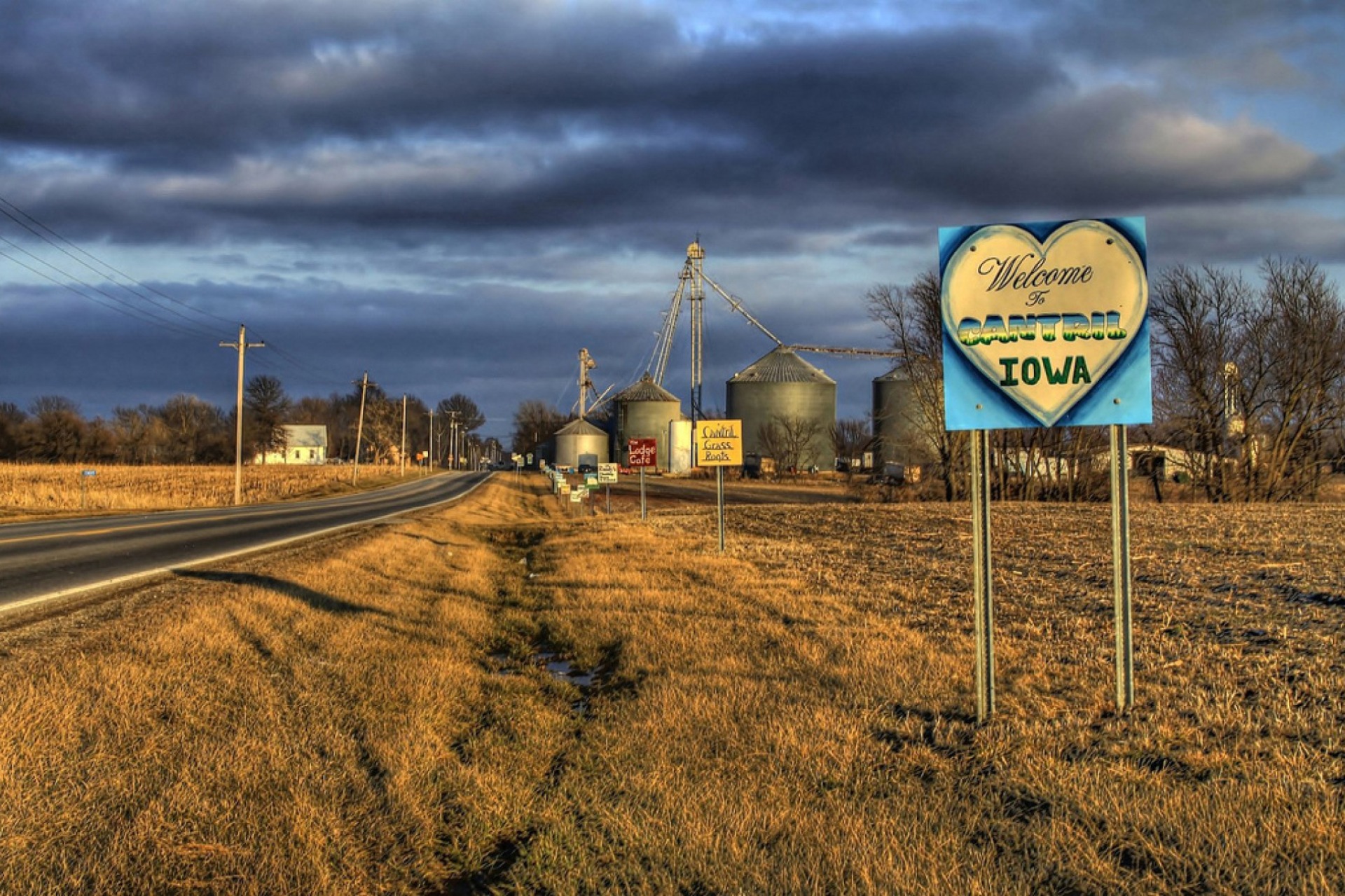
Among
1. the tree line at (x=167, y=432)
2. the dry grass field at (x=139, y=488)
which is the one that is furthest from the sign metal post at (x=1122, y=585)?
the tree line at (x=167, y=432)

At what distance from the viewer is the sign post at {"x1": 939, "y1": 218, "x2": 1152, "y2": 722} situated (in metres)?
6.86

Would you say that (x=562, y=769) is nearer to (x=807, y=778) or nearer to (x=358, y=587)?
(x=807, y=778)

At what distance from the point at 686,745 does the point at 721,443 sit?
1597 cm

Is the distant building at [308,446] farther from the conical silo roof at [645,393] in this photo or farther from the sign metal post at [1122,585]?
the sign metal post at [1122,585]

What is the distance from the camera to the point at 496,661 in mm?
10422

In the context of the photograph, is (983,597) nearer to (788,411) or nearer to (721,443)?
(721,443)

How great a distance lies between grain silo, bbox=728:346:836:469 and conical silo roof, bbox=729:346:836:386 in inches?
2.7

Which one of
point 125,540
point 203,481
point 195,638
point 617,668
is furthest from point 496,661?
point 203,481

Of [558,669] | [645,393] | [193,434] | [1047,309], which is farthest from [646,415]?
[1047,309]

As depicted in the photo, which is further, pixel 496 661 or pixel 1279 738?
pixel 496 661

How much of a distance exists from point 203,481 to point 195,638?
58381mm

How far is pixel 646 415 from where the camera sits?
110562 mm

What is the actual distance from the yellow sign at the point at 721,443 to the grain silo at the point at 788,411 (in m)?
74.9

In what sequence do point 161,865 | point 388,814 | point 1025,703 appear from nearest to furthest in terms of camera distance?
point 161,865, point 388,814, point 1025,703
